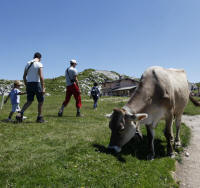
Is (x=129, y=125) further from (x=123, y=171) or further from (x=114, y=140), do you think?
(x=123, y=171)

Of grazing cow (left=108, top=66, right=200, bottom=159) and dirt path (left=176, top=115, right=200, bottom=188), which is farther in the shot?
grazing cow (left=108, top=66, right=200, bottom=159)

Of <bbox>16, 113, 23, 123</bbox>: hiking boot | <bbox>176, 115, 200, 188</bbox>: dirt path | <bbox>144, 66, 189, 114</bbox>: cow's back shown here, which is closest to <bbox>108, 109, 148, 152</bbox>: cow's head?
<bbox>144, 66, 189, 114</bbox>: cow's back

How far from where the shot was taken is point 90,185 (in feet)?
11.8

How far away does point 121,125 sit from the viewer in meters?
4.91

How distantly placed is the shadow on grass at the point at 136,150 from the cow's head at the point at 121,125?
0.24m

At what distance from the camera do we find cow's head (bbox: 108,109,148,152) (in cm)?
492

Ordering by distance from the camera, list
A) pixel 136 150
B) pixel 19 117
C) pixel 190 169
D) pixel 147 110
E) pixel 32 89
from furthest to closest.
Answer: pixel 19 117 → pixel 32 89 → pixel 136 150 → pixel 147 110 → pixel 190 169

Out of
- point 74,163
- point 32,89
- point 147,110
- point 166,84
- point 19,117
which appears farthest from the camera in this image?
point 19,117

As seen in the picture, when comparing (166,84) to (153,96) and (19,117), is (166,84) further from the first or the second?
(19,117)

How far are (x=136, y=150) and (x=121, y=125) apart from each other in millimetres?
1451

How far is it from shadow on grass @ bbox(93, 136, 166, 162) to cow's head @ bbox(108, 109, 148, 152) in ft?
0.79

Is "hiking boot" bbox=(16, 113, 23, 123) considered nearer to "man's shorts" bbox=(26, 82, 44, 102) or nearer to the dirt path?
"man's shorts" bbox=(26, 82, 44, 102)

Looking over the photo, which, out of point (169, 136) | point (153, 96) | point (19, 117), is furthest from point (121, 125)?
point (19, 117)

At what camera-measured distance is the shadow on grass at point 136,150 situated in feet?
16.8
